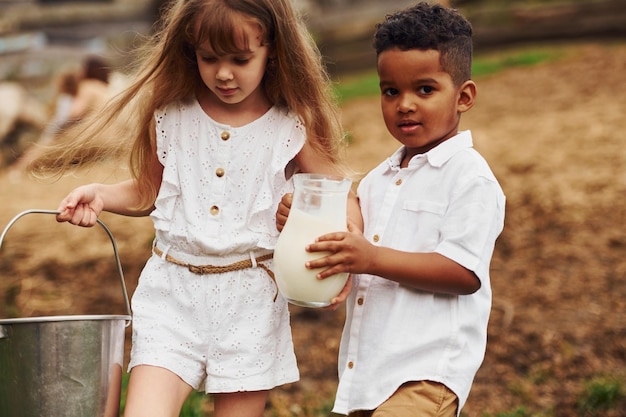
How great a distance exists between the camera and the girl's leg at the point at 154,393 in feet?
7.61

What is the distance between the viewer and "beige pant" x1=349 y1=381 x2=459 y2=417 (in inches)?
86.1

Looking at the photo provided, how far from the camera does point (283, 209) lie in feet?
7.84

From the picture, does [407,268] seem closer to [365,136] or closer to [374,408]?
[374,408]

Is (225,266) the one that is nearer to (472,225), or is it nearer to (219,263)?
(219,263)

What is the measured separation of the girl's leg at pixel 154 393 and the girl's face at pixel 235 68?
749 millimetres

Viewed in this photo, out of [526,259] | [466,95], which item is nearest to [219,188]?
[466,95]

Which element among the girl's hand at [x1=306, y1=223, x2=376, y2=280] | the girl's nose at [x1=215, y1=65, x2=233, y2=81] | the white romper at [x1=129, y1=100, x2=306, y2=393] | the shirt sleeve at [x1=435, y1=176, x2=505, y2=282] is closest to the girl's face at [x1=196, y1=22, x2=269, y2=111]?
the girl's nose at [x1=215, y1=65, x2=233, y2=81]

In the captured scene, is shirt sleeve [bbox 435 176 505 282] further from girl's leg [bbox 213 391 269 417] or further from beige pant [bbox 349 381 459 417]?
girl's leg [bbox 213 391 269 417]

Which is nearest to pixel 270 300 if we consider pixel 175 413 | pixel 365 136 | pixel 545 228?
pixel 175 413

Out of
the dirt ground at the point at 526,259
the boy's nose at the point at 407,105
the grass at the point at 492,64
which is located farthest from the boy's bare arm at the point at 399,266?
the grass at the point at 492,64

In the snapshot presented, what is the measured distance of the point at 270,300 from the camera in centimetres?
250

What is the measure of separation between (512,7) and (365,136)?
4.34 metres

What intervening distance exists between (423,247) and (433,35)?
0.52 metres

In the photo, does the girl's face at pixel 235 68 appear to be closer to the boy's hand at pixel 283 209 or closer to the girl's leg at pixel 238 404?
the boy's hand at pixel 283 209
